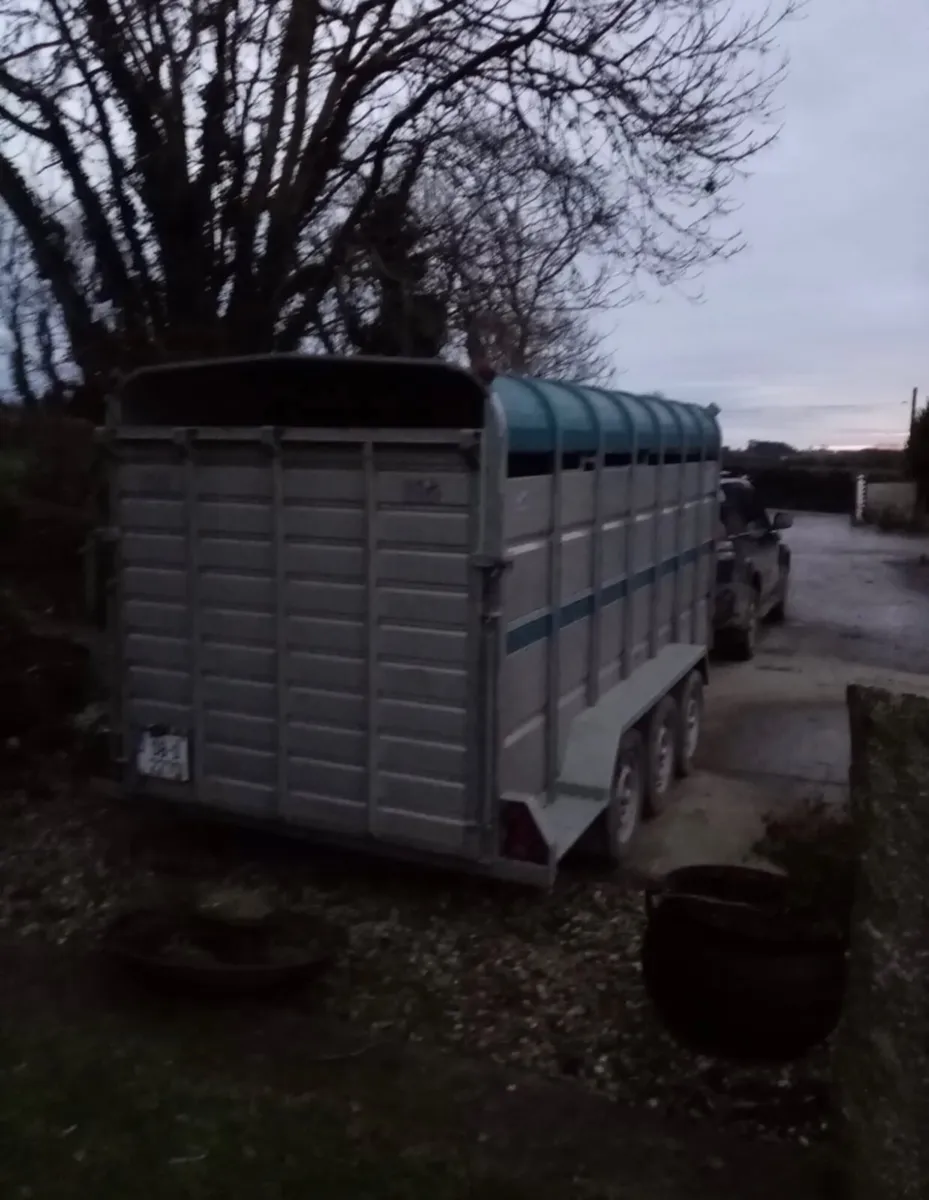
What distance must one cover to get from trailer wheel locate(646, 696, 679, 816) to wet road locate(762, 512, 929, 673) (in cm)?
601

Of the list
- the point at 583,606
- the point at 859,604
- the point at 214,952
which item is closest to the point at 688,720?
the point at 583,606

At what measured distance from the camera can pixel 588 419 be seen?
675cm

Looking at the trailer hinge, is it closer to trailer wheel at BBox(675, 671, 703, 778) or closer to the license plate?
the license plate

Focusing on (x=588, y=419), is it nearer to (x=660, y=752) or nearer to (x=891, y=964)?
(x=660, y=752)

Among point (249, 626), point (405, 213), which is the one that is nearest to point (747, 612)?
point (405, 213)

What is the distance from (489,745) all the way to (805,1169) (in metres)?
2.14

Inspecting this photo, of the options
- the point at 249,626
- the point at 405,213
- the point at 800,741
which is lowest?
the point at 800,741

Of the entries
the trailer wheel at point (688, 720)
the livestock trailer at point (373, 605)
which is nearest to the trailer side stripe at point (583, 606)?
the livestock trailer at point (373, 605)

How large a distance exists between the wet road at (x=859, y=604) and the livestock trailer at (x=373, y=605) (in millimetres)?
8461

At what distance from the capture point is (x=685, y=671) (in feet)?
28.0

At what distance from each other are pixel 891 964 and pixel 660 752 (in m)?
4.46

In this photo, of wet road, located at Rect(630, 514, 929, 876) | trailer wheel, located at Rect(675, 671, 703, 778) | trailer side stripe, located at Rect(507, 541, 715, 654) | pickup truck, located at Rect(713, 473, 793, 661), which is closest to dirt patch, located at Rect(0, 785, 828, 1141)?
wet road, located at Rect(630, 514, 929, 876)

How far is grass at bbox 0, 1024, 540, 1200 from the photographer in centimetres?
388

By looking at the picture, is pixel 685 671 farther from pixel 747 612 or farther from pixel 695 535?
pixel 747 612
